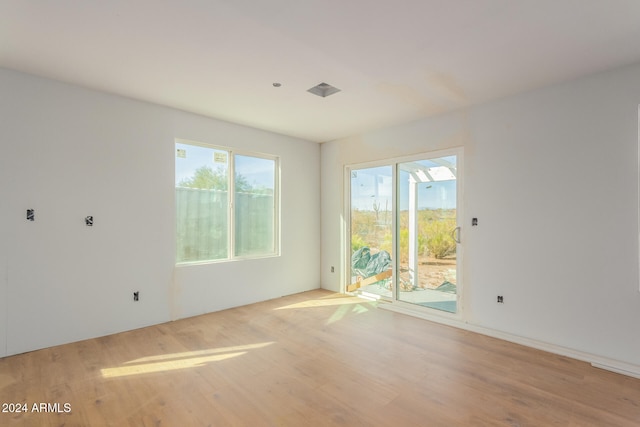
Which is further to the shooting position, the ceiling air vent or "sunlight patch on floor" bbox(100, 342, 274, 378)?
the ceiling air vent

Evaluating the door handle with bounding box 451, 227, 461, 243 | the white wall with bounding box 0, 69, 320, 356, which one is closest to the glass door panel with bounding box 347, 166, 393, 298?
the door handle with bounding box 451, 227, 461, 243

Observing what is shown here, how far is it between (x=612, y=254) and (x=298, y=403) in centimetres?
300

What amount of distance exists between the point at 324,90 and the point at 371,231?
7.90ft

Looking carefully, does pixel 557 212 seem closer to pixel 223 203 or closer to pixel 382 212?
pixel 382 212

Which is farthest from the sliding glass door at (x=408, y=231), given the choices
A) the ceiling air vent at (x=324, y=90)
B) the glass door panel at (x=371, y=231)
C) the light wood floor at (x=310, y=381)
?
the ceiling air vent at (x=324, y=90)

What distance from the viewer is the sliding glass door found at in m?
3.90

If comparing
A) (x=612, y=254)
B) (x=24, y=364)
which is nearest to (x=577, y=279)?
(x=612, y=254)

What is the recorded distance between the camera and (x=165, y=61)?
2607mm

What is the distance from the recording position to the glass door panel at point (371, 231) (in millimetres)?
4617

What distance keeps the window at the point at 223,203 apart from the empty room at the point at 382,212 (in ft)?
0.12

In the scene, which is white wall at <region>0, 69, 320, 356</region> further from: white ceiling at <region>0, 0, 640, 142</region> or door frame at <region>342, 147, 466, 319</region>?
door frame at <region>342, 147, 466, 319</region>

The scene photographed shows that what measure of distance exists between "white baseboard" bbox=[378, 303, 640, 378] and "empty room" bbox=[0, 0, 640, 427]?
0.06 ft

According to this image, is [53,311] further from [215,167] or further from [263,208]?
[263,208]

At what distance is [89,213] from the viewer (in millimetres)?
3229
